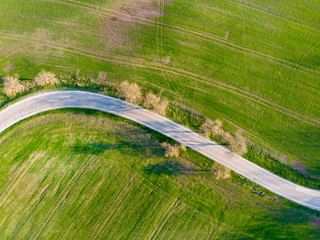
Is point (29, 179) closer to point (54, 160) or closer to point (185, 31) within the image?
point (54, 160)

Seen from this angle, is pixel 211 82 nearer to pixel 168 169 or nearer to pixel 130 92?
pixel 130 92

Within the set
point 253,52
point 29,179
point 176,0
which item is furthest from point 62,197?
point 253,52

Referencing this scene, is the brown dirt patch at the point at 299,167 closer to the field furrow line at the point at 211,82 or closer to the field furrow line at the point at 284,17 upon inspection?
the field furrow line at the point at 211,82

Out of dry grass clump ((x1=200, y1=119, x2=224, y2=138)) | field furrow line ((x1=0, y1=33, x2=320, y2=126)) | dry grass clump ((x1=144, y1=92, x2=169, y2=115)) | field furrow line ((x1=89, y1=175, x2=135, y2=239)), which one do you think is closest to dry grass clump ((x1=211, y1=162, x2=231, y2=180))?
dry grass clump ((x1=200, y1=119, x2=224, y2=138))

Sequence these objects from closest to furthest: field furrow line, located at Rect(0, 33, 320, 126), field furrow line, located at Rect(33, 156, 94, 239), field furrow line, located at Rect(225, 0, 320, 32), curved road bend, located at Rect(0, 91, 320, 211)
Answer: field furrow line, located at Rect(33, 156, 94, 239)
curved road bend, located at Rect(0, 91, 320, 211)
field furrow line, located at Rect(0, 33, 320, 126)
field furrow line, located at Rect(225, 0, 320, 32)

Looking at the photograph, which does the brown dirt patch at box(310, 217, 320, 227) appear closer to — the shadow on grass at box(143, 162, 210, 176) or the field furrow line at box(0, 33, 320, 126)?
the field furrow line at box(0, 33, 320, 126)

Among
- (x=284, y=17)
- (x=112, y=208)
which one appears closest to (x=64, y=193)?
(x=112, y=208)

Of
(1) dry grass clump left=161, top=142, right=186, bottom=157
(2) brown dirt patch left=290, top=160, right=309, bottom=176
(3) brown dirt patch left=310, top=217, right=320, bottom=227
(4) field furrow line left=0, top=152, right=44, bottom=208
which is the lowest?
(4) field furrow line left=0, top=152, right=44, bottom=208
